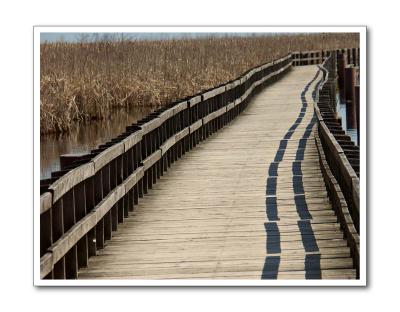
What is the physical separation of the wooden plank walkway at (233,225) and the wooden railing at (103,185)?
14cm

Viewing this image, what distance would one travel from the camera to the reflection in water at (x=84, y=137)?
11786mm

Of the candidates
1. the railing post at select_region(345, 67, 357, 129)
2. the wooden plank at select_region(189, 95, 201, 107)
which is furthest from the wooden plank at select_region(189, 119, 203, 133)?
the railing post at select_region(345, 67, 357, 129)

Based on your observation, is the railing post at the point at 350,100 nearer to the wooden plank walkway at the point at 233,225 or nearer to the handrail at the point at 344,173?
the wooden plank walkway at the point at 233,225

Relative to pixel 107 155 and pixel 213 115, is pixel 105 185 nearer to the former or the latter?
pixel 107 155

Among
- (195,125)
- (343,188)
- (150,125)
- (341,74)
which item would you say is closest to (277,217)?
(343,188)

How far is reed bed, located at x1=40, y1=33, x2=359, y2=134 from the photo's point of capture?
12930 millimetres

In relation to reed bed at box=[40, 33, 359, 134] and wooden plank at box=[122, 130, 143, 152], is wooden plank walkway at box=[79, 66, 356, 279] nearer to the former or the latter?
wooden plank at box=[122, 130, 143, 152]

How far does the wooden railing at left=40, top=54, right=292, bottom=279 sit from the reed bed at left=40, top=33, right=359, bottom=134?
962mm

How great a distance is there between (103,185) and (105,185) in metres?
0.04

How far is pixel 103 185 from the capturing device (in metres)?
8.41
